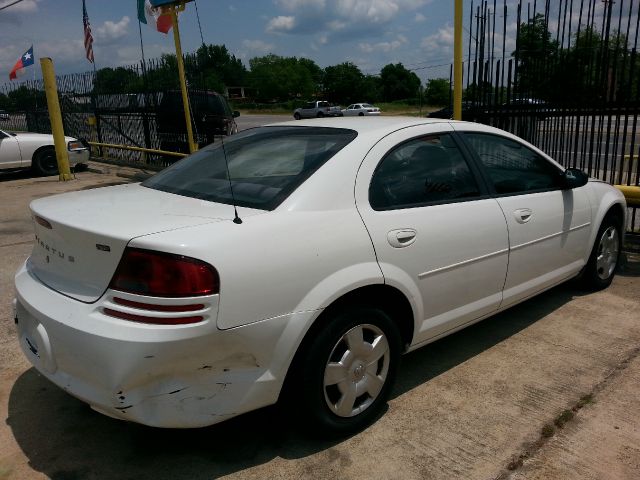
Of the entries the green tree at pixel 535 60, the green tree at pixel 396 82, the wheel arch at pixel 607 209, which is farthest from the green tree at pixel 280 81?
the wheel arch at pixel 607 209

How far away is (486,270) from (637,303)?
6.52 ft

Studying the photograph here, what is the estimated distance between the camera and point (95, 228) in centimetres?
238

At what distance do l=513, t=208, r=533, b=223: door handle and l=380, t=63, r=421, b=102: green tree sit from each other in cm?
8031

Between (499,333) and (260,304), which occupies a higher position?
(260,304)

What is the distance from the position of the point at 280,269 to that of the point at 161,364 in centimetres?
60

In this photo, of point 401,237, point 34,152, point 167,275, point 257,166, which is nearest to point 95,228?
point 167,275

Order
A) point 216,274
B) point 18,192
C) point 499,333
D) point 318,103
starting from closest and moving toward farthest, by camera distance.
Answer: point 216,274
point 499,333
point 18,192
point 318,103

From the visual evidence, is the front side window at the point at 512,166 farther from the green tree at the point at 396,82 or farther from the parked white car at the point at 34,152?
the green tree at the point at 396,82

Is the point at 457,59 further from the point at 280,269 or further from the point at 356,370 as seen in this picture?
the point at 280,269

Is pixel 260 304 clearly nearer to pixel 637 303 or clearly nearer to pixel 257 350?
pixel 257 350

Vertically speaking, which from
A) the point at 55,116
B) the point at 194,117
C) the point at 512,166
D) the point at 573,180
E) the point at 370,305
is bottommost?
the point at 370,305

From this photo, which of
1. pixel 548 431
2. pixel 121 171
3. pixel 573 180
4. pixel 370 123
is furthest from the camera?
pixel 121 171

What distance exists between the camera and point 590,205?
4.30 metres

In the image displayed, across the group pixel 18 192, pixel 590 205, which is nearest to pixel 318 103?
pixel 18 192
